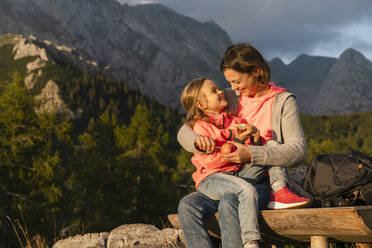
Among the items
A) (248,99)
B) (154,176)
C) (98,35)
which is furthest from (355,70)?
(248,99)

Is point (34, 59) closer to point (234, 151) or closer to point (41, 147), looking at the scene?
point (41, 147)

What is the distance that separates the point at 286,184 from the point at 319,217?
2.08 feet

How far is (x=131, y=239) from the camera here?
15.0ft

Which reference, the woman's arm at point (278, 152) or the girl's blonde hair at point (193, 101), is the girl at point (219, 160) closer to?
the girl's blonde hair at point (193, 101)

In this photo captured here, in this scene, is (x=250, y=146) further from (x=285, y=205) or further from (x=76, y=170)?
(x=76, y=170)

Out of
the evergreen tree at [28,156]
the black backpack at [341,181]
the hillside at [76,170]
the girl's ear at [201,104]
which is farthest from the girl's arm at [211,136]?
the evergreen tree at [28,156]

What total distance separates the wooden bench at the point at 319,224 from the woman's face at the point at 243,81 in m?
1.48

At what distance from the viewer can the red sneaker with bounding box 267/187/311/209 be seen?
9.58 ft

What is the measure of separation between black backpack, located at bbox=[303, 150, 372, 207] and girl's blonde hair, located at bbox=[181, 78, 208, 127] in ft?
4.32

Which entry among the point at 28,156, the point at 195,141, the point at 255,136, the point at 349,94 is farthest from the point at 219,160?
the point at 349,94

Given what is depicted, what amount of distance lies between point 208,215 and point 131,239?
1.81 m

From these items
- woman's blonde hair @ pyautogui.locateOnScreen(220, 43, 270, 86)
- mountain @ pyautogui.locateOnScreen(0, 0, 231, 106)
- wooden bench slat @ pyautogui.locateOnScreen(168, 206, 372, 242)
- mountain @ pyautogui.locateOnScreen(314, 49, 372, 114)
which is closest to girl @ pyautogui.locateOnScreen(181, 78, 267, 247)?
wooden bench slat @ pyautogui.locateOnScreen(168, 206, 372, 242)

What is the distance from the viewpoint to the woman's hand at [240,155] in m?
3.12

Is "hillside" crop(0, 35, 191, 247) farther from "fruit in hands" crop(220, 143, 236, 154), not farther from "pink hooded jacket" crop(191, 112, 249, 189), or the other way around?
"fruit in hands" crop(220, 143, 236, 154)
